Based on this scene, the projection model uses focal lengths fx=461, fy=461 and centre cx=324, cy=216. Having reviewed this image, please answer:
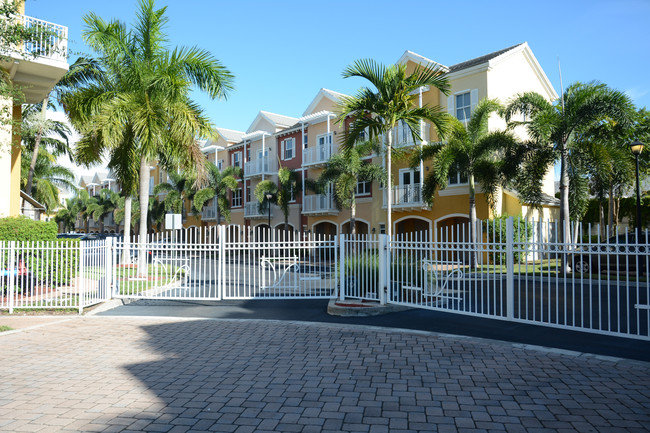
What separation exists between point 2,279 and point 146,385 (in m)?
7.35

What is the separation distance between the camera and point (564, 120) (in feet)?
57.2

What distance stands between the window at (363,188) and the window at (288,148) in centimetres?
814

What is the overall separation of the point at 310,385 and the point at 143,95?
13.3m

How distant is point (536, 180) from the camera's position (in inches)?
741

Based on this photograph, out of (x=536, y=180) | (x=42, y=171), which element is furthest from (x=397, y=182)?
(x=42, y=171)

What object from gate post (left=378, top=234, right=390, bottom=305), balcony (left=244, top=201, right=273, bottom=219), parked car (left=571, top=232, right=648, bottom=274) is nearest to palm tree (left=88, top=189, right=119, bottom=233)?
balcony (left=244, top=201, right=273, bottom=219)

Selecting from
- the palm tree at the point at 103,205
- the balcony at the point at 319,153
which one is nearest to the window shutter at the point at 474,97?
the balcony at the point at 319,153

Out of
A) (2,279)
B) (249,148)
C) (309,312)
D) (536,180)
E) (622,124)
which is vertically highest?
(249,148)

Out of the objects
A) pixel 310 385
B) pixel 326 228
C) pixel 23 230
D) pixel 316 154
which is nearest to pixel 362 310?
pixel 310 385

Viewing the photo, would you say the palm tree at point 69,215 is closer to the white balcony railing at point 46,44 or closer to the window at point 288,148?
the window at point 288,148

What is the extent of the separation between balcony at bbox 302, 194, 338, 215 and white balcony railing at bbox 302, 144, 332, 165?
93.2 inches

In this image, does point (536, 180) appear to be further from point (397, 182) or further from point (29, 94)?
point (29, 94)

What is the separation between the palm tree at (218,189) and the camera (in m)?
36.3

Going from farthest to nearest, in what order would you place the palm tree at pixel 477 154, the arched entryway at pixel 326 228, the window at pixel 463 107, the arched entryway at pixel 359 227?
the arched entryway at pixel 326 228 → the arched entryway at pixel 359 227 → the window at pixel 463 107 → the palm tree at pixel 477 154
